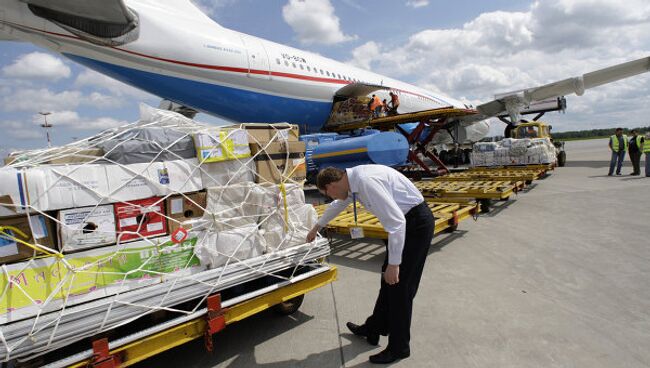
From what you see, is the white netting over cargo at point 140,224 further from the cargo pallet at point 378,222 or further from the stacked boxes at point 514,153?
the stacked boxes at point 514,153

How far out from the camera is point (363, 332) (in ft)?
9.86

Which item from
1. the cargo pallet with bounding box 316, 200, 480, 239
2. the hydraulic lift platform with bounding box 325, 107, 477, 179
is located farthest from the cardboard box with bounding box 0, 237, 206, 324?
the hydraulic lift platform with bounding box 325, 107, 477, 179

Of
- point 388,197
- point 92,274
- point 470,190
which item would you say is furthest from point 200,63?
point 388,197

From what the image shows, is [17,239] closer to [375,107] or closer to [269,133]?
[269,133]

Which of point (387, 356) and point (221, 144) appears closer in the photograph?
point (387, 356)

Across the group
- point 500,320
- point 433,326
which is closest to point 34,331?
point 433,326

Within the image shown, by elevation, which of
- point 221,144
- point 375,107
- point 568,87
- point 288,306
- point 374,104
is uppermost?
point 568,87

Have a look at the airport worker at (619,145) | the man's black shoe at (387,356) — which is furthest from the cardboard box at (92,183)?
the airport worker at (619,145)

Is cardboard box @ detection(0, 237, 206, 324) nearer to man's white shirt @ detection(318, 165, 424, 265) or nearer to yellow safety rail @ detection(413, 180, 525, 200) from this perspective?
man's white shirt @ detection(318, 165, 424, 265)

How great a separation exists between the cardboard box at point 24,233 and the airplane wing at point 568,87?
15805 millimetres

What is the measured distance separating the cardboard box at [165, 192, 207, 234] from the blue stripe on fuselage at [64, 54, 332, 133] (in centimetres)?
637

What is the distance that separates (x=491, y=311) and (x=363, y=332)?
1.24 meters

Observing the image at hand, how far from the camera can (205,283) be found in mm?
2590

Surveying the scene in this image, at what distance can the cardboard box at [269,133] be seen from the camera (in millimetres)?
3246
